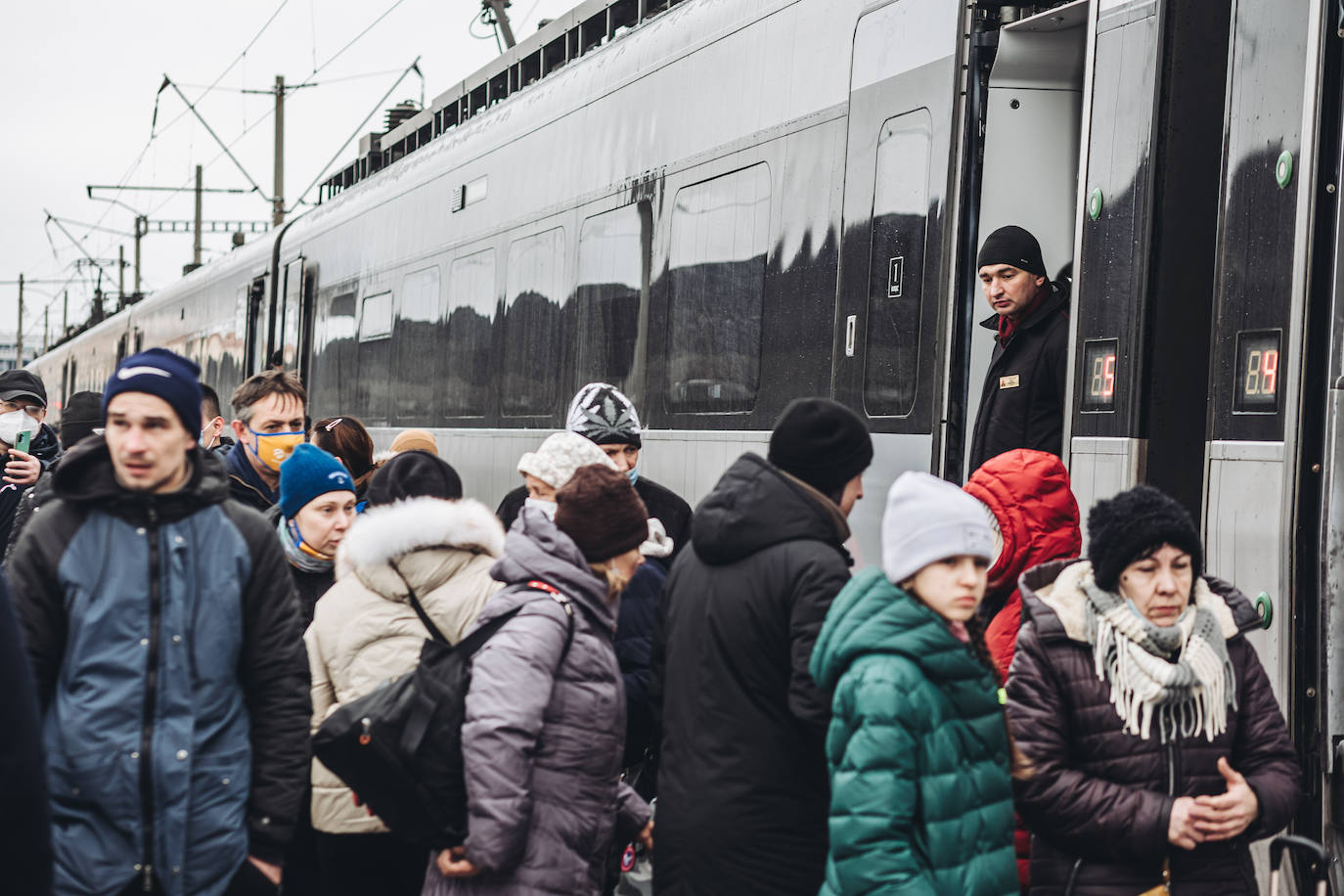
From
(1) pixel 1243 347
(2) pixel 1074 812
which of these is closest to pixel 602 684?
(2) pixel 1074 812

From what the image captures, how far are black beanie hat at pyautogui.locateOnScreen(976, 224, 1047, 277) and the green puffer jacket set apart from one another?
2.43m

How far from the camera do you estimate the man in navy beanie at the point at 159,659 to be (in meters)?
3.56

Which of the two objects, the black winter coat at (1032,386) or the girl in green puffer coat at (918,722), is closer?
the girl in green puffer coat at (918,722)

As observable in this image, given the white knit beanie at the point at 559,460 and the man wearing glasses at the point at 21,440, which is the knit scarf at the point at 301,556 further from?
the man wearing glasses at the point at 21,440

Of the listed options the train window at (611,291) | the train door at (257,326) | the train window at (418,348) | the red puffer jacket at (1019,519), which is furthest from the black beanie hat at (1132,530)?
the train door at (257,326)

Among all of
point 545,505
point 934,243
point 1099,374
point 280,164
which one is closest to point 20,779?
point 545,505

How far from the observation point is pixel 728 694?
3.82 metres

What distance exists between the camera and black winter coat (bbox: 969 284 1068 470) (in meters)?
5.69

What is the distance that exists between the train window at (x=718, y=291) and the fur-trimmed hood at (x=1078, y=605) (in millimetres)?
3783

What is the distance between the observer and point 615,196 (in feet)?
30.6

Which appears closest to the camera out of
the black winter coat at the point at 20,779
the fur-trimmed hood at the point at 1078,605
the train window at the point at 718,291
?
the black winter coat at the point at 20,779

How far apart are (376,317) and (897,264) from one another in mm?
8895

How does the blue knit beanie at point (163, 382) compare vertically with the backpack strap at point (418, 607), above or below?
above

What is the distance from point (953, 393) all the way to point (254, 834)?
3.17m
